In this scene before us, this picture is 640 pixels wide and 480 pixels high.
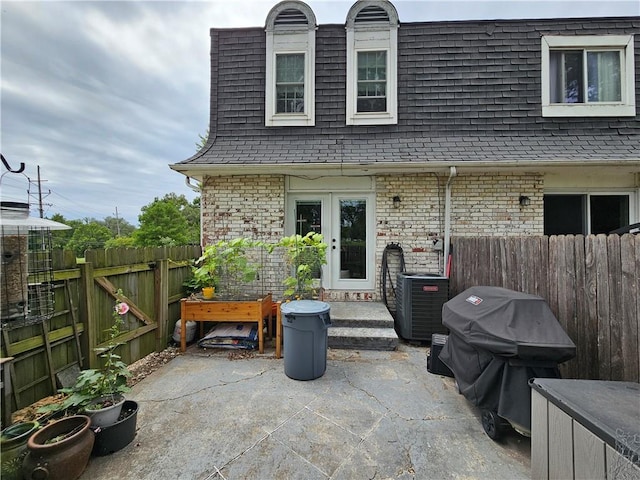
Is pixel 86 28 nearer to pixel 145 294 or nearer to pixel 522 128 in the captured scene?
pixel 145 294

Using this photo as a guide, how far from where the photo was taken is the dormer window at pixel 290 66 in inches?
234

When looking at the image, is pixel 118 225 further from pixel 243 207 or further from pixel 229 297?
pixel 229 297

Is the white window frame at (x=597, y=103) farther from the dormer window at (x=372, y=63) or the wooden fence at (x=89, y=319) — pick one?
the wooden fence at (x=89, y=319)

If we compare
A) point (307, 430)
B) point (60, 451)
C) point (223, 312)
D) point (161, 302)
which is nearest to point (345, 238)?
point (223, 312)

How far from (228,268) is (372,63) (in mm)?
5047

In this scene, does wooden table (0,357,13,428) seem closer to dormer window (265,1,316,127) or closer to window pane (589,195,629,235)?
dormer window (265,1,316,127)

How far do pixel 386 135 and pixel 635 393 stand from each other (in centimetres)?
508

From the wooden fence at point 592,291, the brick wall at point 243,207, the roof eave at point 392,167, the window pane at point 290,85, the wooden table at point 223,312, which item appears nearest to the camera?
the wooden fence at point 592,291

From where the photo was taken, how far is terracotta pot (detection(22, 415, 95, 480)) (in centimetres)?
178

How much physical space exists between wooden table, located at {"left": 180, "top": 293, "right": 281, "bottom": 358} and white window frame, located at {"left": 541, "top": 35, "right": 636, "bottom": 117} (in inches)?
260

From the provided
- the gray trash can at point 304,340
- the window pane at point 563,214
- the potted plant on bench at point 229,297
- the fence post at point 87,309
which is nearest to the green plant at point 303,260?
the potted plant on bench at point 229,297

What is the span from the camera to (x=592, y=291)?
2.62m

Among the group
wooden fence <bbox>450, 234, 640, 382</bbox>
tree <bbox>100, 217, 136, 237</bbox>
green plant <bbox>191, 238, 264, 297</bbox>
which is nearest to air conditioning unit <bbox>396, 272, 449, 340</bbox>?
wooden fence <bbox>450, 234, 640, 382</bbox>

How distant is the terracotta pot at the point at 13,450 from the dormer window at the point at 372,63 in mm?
5975
